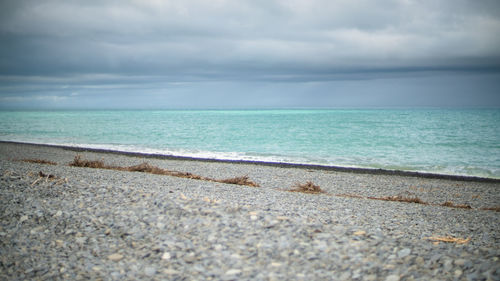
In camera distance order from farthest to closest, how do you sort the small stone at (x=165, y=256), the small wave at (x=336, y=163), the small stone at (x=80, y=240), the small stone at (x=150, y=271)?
the small wave at (x=336, y=163)
the small stone at (x=80, y=240)
the small stone at (x=165, y=256)
the small stone at (x=150, y=271)

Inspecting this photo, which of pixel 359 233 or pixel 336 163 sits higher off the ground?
pixel 359 233

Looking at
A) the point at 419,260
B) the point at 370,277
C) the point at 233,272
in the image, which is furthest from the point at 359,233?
the point at 233,272

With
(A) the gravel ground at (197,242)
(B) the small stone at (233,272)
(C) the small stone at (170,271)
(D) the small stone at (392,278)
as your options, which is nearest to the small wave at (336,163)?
(A) the gravel ground at (197,242)

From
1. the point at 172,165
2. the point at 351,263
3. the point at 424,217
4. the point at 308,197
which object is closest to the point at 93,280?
the point at 351,263

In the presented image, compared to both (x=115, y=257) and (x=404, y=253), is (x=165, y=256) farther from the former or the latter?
(x=404, y=253)

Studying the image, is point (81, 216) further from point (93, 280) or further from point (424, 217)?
point (424, 217)

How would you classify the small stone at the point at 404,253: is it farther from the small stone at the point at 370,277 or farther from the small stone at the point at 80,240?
the small stone at the point at 80,240

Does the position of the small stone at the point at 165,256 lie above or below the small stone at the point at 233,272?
above

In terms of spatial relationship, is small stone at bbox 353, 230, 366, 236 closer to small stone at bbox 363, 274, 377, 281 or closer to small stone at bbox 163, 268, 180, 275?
small stone at bbox 363, 274, 377, 281

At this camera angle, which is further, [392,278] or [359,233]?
[359,233]

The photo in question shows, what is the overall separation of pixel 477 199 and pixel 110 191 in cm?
1486

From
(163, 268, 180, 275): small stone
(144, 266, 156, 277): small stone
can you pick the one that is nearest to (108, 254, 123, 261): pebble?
(144, 266, 156, 277): small stone

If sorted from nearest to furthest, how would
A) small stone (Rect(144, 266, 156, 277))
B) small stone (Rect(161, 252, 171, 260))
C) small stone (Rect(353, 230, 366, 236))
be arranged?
small stone (Rect(144, 266, 156, 277)) → small stone (Rect(161, 252, 171, 260)) → small stone (Rect(353, 230, 366, 236))

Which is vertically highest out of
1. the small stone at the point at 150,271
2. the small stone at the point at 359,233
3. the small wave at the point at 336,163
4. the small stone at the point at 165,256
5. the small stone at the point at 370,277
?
the small stone at the point at 359,233
